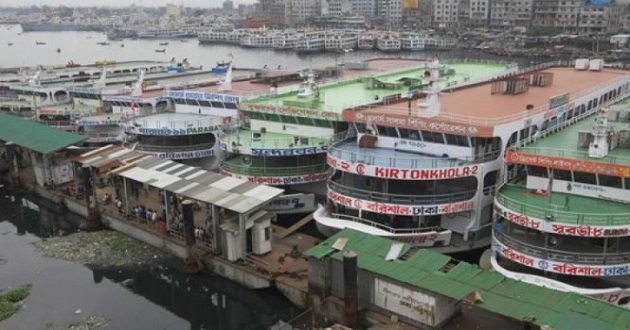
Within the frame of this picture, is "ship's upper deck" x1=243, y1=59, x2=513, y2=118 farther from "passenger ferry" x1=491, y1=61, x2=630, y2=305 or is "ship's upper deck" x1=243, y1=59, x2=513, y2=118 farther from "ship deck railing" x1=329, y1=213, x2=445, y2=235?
"passenger ferry" x1=491, y1=61, x2=630, y2=305

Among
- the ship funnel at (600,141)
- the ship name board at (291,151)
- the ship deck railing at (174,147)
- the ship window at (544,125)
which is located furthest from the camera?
the ship deck railing at (174,147)

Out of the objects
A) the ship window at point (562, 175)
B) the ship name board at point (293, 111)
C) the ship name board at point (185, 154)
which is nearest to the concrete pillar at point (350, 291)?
the ship window at point (562, 175)

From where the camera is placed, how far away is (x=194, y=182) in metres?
33.0

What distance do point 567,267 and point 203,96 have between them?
32363 mm

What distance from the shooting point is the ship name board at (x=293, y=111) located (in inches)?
1502

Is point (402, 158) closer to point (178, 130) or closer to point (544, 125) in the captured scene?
point (544, 125)

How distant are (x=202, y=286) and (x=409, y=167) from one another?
1231 cm

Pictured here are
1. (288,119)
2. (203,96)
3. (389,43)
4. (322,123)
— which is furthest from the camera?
(389,43)

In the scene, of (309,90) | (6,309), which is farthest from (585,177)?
(6,309)

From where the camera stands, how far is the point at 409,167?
30000 millimetres

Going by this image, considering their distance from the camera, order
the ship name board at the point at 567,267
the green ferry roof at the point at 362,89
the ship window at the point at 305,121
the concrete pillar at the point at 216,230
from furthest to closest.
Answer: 1. the green ferry roof at the point at 362,89
2. the ship window at the point at 305,121
3. the concrete pillar at the point at 216,230
4. the ship name board at the point at 567,267

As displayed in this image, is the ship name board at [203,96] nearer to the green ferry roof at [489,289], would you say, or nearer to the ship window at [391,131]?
the ship window at [391,131]

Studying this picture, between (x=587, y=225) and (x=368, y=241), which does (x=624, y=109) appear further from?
(x=368, y=241)

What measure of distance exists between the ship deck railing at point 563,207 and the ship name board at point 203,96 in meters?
24.4
